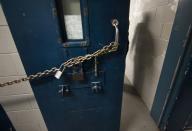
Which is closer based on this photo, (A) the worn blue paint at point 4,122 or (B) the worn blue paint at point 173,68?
(B) the worn blue paint at point 173,68

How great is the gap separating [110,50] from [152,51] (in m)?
0.97

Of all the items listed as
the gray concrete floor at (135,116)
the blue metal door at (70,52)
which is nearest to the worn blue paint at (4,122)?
the blue metal door at (70,52)

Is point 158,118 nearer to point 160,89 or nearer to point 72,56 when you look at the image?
point 160,89

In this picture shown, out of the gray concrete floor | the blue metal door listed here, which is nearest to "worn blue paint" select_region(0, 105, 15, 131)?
the blue metal door

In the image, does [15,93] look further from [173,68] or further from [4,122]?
[173,68]

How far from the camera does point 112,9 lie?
0.70m

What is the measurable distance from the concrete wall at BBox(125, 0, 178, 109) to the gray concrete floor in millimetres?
100

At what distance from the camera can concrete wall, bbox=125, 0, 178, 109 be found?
1315 millimetres

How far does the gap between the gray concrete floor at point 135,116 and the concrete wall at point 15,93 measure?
913 millimetres

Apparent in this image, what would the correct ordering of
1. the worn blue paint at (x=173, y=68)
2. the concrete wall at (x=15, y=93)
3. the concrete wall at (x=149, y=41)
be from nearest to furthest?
the concrete wall at (x=15, y=93), the worn blue paint at (x=173, y=68), the concrete wall at (x=149, y=41)

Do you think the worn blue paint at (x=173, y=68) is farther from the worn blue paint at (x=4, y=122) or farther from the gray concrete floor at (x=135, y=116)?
the worn blue paint at (x=4, y=122)

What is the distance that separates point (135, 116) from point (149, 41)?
0.92m

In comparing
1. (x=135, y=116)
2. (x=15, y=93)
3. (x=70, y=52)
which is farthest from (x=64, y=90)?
(x=135, y=116)

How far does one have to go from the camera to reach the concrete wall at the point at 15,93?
87cm
